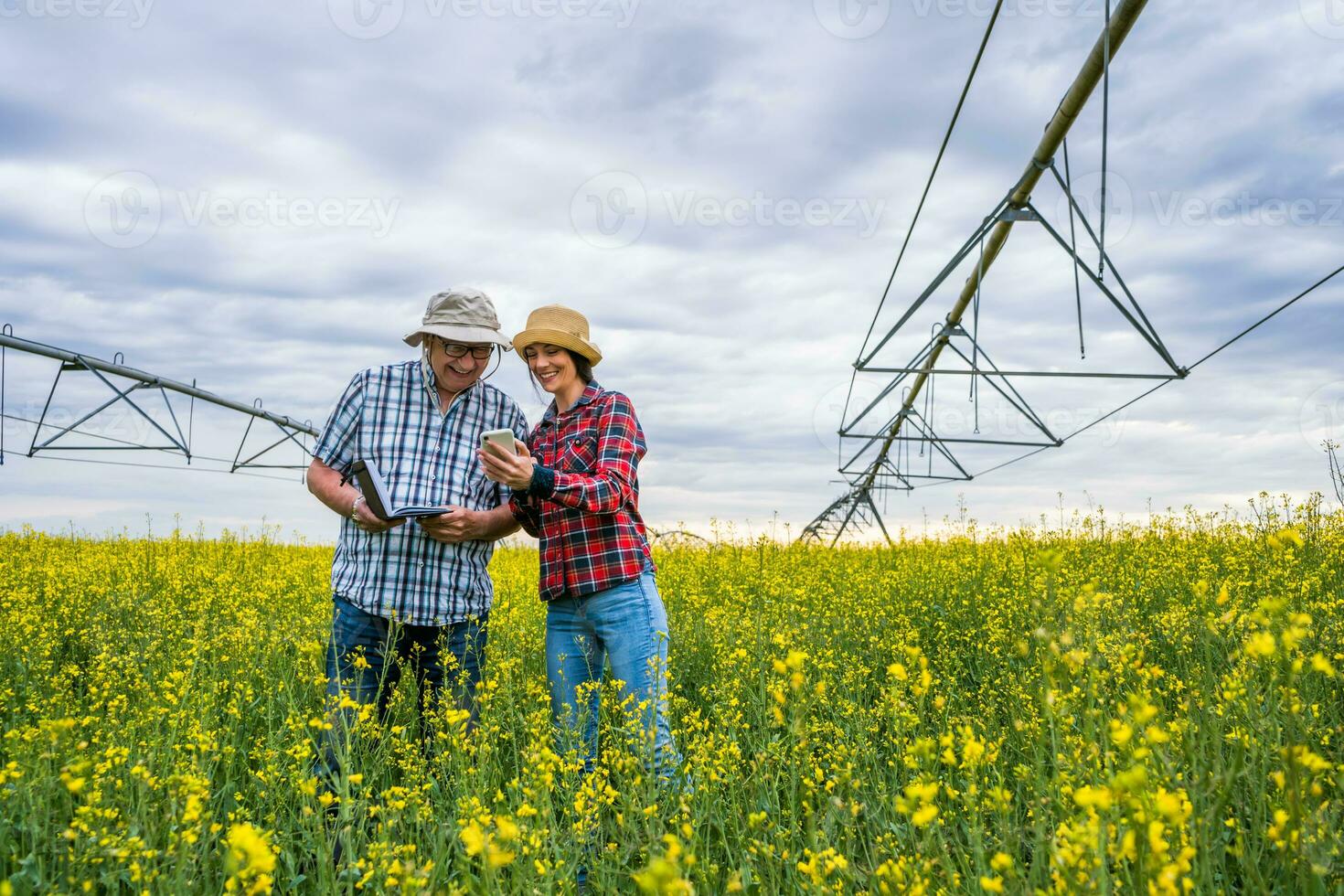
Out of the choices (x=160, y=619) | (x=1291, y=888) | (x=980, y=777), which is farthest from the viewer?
(x=160, y=619)

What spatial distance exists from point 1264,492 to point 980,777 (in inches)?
197

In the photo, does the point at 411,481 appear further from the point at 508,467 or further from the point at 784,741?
the point at 784,741

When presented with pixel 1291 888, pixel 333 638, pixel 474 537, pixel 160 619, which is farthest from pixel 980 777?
pixel 160 619

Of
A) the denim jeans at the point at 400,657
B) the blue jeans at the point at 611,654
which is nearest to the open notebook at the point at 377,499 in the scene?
the denim jeans at the point at 400,657

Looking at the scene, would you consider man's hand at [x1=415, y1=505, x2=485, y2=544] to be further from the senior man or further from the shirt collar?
the shirt collar

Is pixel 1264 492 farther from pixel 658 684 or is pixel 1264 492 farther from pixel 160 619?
pixel 160 619

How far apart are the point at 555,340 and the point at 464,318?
0.39 metres

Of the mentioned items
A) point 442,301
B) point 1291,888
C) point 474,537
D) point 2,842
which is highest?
point 442,301

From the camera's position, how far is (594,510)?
2953 mm

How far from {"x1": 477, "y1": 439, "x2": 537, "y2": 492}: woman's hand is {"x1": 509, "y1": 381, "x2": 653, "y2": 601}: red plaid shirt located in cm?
11

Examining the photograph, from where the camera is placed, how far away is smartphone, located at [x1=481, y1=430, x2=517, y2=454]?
9.31 ft

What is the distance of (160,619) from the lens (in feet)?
16.6

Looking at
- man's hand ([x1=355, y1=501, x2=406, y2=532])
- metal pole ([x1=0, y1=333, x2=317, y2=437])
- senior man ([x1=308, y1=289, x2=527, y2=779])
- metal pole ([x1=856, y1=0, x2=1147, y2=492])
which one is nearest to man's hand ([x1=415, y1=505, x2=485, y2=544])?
senior man ([x1=308, y1=289, x2=527, y2=779])

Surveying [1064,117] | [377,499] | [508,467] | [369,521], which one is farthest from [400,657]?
[1064,117]
